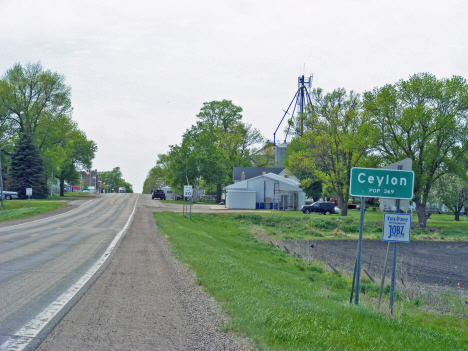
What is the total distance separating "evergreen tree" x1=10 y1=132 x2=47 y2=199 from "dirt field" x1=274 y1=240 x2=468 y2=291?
1758 inches

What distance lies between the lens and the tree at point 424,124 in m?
42.3

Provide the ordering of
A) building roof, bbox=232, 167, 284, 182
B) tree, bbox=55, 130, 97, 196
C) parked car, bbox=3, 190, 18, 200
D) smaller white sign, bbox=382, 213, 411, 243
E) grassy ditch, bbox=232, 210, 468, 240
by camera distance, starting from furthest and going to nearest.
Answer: tree, bbox=55, 130, 97, 196, building roof, bbox=232, 167, 284, 182, parked car, bbox=3, 190, 18, 200, grassy ditch, bbox=232, 210, 468, 240, smaller white sign, bbox=382, 213, 411, 243

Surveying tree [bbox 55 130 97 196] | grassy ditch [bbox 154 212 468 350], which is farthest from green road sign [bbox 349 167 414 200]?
tree [bbox 55 130 97 196]

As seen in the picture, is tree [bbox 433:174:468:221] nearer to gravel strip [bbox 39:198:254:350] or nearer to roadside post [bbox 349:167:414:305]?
roadside post [bbox 349:167:414:305]

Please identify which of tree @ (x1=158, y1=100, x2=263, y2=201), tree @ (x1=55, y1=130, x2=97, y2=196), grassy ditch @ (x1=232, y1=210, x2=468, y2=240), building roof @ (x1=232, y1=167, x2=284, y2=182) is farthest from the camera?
tree @ (x1=55, y1=130, x2=97, y2=196)

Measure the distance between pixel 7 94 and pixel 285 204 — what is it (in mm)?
42139

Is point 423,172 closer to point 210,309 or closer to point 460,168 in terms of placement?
point 460,168

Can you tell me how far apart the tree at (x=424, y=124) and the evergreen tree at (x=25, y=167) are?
46.5 metres

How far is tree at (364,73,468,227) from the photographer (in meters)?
42.3

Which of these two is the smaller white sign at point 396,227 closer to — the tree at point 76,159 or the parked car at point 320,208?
the parked car at point 320,208

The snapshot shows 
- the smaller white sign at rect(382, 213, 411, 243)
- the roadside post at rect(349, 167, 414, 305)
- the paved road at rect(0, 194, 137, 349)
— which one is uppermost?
the roadside post at rect(349, 167, 414, 305)

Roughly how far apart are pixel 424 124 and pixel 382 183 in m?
39.4

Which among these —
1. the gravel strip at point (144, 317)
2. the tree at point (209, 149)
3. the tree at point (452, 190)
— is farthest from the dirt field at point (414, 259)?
the tree at point (209, 149)

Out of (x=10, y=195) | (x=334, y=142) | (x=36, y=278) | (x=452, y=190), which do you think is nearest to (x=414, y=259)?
(x=36, y=278)
